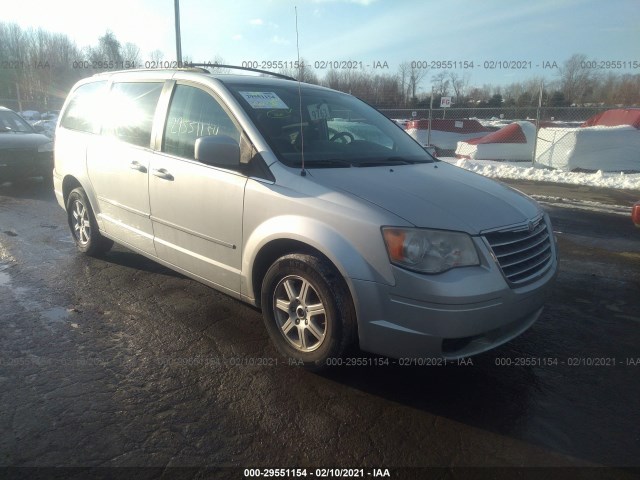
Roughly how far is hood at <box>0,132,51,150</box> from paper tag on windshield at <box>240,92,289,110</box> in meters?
8.17

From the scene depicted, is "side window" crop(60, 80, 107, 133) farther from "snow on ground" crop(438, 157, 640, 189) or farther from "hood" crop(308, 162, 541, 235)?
"snow on ground" crop(438, 157, 640, 189)

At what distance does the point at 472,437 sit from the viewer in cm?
248

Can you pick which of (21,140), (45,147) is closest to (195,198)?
(21,140)

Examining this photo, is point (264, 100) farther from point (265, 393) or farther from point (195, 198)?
point (265, 393)

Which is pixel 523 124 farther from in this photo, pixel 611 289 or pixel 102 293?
pixel 102 293

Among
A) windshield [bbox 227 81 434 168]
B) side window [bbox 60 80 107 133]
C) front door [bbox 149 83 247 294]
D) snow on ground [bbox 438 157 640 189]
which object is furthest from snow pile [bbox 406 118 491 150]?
front door [bbox 149 83 247 294]

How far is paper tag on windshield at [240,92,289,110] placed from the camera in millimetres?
3498

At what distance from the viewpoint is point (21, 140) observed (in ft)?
31.9

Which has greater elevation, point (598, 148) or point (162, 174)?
point (162, 174)

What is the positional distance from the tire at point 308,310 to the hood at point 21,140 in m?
8.89

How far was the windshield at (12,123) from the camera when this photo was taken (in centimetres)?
1038

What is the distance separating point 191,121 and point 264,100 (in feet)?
2.05

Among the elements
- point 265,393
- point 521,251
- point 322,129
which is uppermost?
point 322,129

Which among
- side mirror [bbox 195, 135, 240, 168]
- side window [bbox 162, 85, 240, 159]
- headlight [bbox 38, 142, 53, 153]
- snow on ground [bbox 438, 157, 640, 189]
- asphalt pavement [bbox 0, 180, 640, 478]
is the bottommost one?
asphalt pavement [bbox 0, 180, 640, 478]
